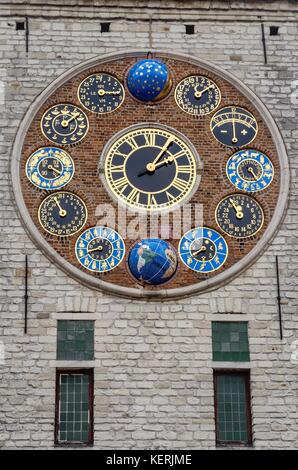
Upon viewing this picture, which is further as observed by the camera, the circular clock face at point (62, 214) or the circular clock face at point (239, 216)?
the circular clock face at point (239, 216)

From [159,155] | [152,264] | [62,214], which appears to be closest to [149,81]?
[159,155]

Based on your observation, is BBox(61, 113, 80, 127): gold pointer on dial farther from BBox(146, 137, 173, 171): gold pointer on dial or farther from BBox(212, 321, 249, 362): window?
BBox(212, 321, 249, 362): window

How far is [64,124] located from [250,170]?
3.40 metres

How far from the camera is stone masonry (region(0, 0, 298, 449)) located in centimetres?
2052

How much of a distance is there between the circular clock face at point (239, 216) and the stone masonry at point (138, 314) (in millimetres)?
467

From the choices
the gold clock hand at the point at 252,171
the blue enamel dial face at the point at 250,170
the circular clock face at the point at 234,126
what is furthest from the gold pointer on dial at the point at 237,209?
the circular clock face at the point at 234,126

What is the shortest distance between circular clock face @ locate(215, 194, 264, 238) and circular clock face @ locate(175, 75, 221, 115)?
5.99 feet

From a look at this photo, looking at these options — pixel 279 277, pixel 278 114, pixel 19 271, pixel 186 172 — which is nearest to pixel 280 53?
pixel 278 114

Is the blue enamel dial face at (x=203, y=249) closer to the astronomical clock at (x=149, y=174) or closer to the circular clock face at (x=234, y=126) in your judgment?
the astronomical clock at (x=149, y=174)

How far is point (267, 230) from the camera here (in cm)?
2219

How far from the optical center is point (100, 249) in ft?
71.9

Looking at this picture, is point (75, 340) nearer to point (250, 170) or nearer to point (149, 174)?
point (149, 174)

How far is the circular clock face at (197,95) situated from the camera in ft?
76.3

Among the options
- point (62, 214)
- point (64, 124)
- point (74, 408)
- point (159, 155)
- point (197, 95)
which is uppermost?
point (197, 95)
